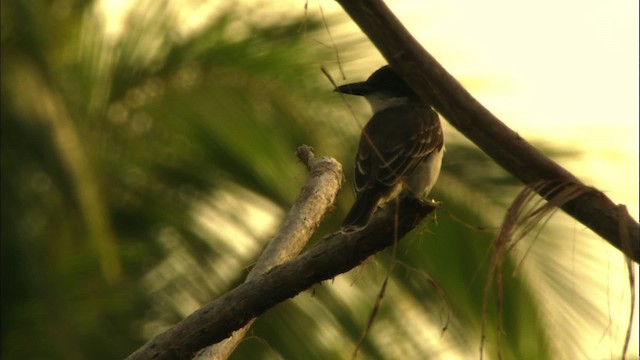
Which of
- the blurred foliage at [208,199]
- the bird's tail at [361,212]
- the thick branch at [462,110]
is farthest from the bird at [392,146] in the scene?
the thick branch at [462,110]

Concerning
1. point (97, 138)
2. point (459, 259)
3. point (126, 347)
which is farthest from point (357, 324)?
point (97, 138)

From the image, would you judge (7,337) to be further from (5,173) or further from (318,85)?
(318,85)

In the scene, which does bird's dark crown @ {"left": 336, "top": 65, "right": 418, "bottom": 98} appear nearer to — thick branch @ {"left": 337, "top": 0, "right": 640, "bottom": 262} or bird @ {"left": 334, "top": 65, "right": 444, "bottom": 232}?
bird @ {"left": 334, "top": 65, "right": 444, "bottom": 232}

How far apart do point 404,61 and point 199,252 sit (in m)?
4.19

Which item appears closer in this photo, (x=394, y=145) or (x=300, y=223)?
(x=300, y=223)

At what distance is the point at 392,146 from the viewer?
548 cm

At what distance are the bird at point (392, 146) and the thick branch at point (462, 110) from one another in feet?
5.23

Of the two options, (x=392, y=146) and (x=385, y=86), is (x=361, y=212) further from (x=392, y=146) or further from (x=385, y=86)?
(x=385, y=86)

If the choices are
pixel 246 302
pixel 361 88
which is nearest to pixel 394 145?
pixel 361 88

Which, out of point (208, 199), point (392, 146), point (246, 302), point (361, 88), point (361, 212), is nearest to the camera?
point (246, 302)

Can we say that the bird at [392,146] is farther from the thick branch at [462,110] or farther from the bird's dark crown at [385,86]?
the thick branch at [462,110]

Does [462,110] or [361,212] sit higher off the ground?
[462,110]

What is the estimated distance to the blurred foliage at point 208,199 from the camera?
22.1 feet

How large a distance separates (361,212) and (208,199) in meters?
2.55
